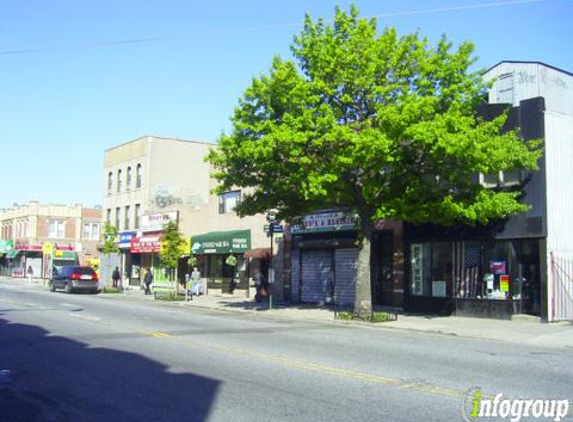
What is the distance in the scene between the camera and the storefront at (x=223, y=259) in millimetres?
33750

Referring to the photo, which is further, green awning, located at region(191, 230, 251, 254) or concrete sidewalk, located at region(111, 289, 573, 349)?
green awning, located at region(191, 230, 251, 254)

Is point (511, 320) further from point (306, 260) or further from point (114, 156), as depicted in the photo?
point (114, 156)

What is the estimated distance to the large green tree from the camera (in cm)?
A: 1819

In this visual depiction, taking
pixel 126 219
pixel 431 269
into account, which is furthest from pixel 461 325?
pixel 126 219

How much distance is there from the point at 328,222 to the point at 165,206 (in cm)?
2131

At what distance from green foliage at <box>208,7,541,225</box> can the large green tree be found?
0.04 metres

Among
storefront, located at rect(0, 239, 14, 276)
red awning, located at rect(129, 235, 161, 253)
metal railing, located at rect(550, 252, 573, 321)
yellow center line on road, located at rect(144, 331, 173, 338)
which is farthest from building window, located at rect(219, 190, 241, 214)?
storefront, located at rect(0, 239, 14, 276)

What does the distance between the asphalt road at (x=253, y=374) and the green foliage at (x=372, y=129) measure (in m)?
5.19

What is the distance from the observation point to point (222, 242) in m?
34.8

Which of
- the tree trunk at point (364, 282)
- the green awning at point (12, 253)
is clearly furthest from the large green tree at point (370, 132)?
the green awning at point (12, 253)

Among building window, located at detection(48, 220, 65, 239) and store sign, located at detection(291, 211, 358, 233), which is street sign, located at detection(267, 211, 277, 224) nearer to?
store sign, located at detection(291, 211, 358, 233)

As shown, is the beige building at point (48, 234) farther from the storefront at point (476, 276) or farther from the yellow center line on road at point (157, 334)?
the yellow center line on road at point (157, 334)

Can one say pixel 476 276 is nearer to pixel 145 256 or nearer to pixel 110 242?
pixel 110 242

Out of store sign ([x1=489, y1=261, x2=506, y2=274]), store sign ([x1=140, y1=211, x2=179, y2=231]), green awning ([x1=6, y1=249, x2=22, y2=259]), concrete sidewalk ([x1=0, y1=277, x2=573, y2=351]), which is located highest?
store sign ([x1=140, y1=211, x2=179, y2=231])
